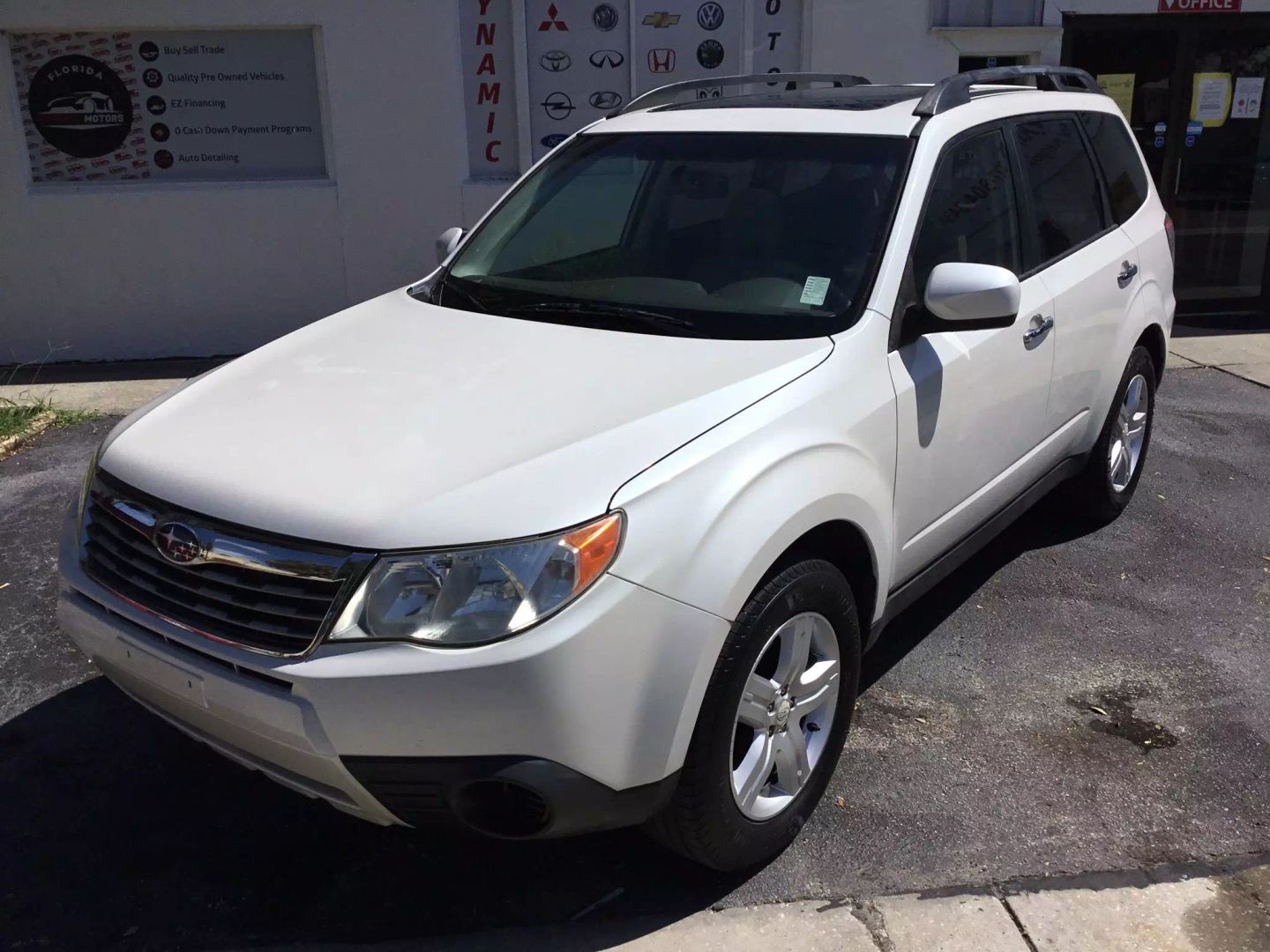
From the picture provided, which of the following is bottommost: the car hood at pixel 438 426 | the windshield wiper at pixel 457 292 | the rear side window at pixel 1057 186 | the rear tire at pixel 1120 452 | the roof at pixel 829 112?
the rear tire at pixel 1120 452

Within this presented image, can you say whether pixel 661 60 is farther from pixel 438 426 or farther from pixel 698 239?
pixel 438 426

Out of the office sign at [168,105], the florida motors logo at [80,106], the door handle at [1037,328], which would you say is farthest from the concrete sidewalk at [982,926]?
the florida motors logo at [80,106]

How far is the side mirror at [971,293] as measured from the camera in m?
3.13

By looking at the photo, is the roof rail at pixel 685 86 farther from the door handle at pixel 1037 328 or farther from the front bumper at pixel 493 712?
the front bumper at pixel 493 712

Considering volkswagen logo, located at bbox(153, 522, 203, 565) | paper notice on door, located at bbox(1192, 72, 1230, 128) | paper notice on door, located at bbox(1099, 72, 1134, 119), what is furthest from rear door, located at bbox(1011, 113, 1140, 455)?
paper notice on door, located at bbox(1192, 72, 1230, 128)

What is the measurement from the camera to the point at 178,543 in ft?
8.32

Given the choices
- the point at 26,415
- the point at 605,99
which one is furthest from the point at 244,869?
the point at 605,99

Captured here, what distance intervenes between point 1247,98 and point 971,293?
777cm

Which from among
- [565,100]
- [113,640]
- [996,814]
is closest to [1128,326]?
[996,814]

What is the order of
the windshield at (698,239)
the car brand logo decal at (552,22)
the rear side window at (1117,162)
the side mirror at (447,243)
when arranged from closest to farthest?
the windshield at (698,239) < the side mirror at (447,243) < the rear side window at (1117,162) < the car brand logo decal at (552,22)

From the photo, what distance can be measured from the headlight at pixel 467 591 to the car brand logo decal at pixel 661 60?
22.4 ft

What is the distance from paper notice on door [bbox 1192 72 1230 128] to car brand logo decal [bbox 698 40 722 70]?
3877 millimetres

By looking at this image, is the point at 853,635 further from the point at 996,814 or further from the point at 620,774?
the point at 620,774

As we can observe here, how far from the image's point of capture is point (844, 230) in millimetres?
3377
